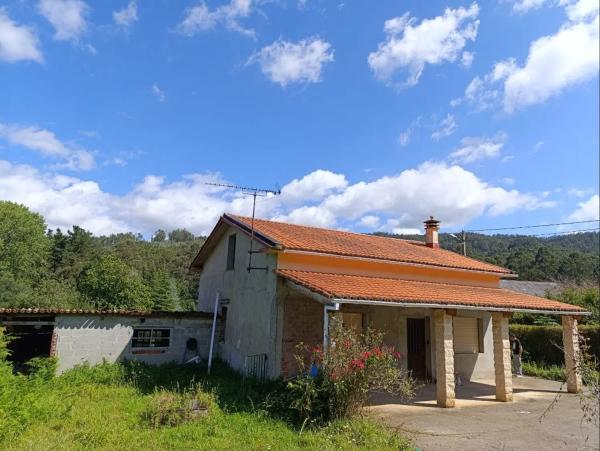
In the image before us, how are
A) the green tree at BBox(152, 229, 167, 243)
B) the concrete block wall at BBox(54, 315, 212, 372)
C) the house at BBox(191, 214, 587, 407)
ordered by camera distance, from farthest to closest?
the green tree at BBox(152, 229, 167, 243) → the concrete block wall at BBox(54, 315, 212, 372) → the house at BBox(191, 214, 587, 407)

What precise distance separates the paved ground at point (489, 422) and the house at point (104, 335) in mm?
7338

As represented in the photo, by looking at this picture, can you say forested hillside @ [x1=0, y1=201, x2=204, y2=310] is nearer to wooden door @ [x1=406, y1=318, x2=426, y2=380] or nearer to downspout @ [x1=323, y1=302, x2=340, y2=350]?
wooden door @ [x1=406, y1=318, x2=426, y2=380]

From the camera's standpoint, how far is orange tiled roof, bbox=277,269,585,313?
9688mm

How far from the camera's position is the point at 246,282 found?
13.7 meters

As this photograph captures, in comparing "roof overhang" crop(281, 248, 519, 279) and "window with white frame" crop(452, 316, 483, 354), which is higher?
"roof overhang" crop(281, 248, 519, 279)

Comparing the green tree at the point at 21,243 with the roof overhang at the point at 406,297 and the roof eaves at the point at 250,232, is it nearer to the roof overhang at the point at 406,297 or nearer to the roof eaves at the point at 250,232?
the roof eaves at the point at 250,232

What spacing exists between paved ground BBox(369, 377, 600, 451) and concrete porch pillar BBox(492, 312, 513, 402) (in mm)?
315

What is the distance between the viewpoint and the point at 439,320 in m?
10.7

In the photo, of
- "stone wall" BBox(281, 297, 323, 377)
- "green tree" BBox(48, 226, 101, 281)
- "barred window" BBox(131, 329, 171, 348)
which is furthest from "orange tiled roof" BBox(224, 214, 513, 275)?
"green tree" BBox(48, 226, 101, 281)

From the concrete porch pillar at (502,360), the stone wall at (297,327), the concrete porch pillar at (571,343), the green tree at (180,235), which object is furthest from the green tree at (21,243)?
the green tree at (180,235)

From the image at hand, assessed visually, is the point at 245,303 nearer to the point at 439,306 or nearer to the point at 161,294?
the point at 439,306

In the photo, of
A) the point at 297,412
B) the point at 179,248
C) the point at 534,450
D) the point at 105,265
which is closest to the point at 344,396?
the point at 297,412

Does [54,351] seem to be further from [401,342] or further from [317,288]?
[401,342]

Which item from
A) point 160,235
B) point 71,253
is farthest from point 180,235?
point 71,253
